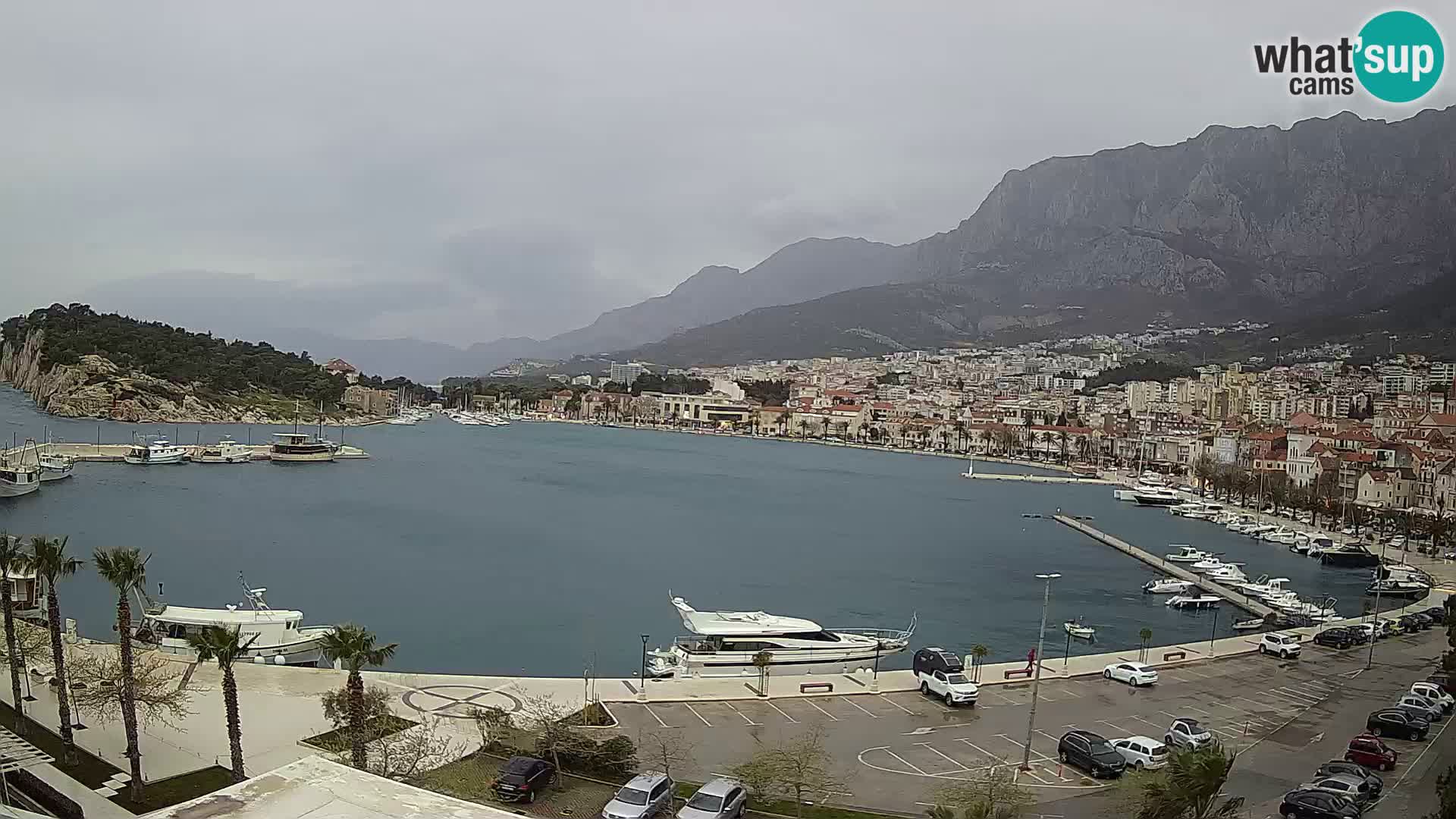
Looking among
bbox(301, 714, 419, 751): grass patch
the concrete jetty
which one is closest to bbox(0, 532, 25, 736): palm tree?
bbox(301, 714, 419, 751): grass patch

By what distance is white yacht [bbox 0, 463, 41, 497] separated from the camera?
3878 centimetres

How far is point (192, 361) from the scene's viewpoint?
86688mm

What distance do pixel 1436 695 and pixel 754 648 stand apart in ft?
36.4

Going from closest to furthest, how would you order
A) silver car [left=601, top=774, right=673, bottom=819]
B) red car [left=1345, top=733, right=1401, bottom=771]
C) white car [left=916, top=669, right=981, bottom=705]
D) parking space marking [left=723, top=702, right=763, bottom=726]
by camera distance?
1. silver car [left=601, top=774, right=673, bottom=819]
2. red car [left=1345, top=733, right=1401, bottom=771]
3. parking space marking [left=723, top=702, right=763, bottom=726]
4. white car [left=916, top=669, right=981, bottom=705]

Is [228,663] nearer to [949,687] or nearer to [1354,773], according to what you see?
[949,687]

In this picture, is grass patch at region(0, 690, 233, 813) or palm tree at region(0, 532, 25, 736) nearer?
grass patch at region(0, 690, 233, 813)

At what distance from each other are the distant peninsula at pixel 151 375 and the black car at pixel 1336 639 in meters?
80.3

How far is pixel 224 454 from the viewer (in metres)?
57.0

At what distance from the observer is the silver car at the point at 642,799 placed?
31.0 feet

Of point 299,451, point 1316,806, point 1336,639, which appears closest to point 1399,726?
point 1316,806

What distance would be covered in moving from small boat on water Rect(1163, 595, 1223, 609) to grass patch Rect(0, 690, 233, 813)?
996 inches

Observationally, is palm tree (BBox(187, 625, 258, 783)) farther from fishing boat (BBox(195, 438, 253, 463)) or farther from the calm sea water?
fishing boat (BBox(195, 438, 253, 463))

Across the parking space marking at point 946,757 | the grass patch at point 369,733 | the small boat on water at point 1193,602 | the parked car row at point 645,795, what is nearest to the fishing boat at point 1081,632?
the small boat on water at point 1193,602

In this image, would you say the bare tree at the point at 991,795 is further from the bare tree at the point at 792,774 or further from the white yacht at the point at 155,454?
the white yacht at the point at 155,454
